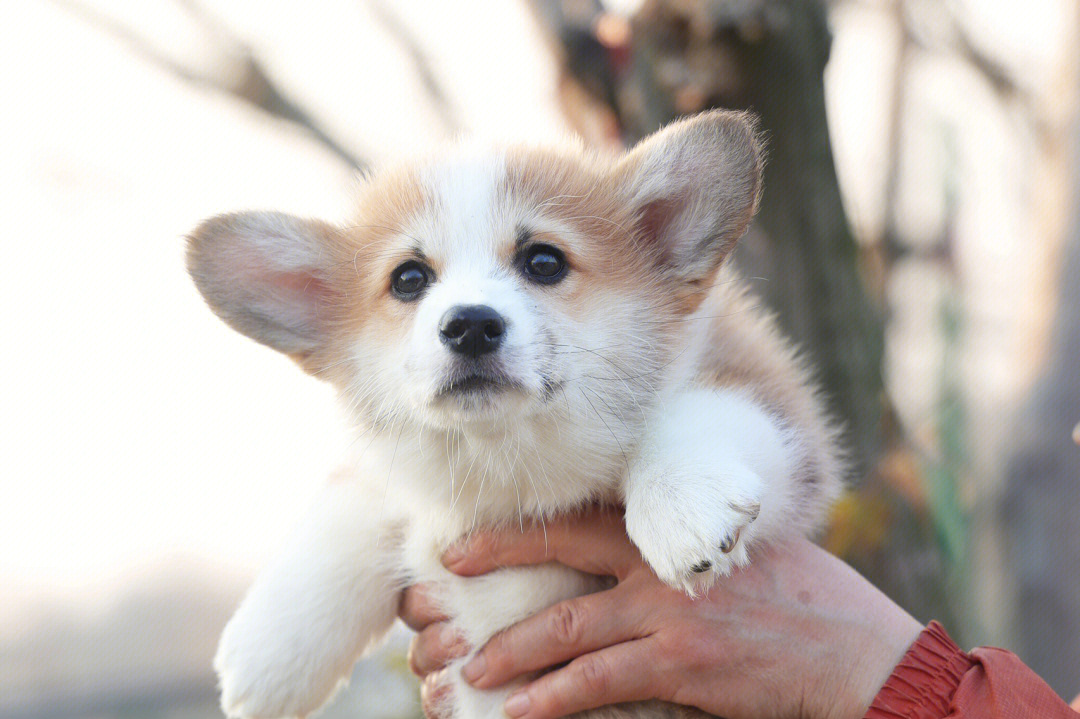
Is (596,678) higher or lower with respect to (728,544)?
lower

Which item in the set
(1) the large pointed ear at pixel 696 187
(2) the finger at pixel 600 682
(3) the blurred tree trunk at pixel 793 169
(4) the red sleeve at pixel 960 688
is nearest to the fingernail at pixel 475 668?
(2) the finger at pixel 600 682

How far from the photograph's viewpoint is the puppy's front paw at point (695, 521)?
136 centimetres

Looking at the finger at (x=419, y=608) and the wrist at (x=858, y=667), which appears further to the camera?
the finger at (x=419, y=608)

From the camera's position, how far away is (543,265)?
161cm

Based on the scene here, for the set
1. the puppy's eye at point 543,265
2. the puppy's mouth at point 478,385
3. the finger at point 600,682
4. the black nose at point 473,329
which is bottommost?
the finger at point 600,682

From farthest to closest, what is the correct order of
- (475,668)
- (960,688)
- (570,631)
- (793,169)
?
(793,169) < (475,668) < (570,631) < (960,688)

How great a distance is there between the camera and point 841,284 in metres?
3.17

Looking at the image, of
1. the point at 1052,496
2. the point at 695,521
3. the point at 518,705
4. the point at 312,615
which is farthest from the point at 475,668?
the point at 1052,496

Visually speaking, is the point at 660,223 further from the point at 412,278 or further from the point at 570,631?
the point at 570,631

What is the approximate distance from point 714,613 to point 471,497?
1.70 ft

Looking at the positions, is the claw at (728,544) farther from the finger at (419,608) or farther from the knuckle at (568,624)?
the finger at (419,608)

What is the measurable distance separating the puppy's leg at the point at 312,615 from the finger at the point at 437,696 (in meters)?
0.17

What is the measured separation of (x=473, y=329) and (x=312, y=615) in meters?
0.81

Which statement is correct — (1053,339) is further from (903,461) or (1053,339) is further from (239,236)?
(239,236)
